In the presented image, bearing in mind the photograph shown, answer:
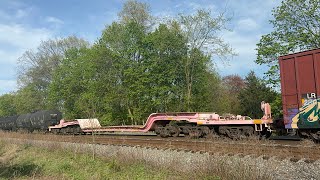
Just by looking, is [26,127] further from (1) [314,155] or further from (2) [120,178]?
(1) [314,155]

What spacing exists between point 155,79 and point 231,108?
12.2 metres

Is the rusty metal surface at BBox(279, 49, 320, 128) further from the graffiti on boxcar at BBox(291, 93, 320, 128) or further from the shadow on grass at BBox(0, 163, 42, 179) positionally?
the shadow on grass at BBox(0, 163, 42, 179)

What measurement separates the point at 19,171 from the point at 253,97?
87.1 ft

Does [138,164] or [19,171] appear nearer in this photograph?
[138,164]

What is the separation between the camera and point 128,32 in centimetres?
3738

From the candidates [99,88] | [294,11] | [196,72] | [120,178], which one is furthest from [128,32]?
[120,178]

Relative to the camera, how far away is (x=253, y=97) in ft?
112

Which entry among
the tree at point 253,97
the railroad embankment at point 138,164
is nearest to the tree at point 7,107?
the tree at point 253,97

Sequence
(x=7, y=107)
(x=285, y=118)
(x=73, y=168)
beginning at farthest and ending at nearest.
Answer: (x=7, y=107)
(x=285, y=118)
(x=73, y=168)

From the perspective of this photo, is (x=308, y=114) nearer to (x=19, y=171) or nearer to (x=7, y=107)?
(x=19, y=171)

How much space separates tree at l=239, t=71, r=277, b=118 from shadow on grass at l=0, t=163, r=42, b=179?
984 inches

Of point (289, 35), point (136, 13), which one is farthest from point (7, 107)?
point (289, 35)

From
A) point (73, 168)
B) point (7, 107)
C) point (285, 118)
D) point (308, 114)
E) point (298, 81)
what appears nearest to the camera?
point (308, 114)

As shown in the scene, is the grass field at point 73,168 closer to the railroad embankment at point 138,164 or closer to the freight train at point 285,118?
the railroad embankment at point 138,164
